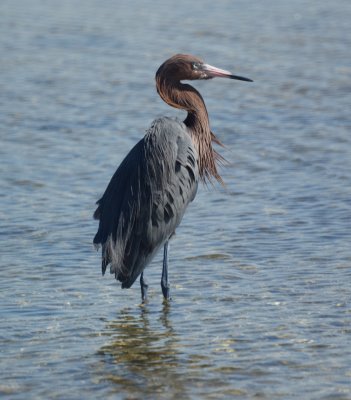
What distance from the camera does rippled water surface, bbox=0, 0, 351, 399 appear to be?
6.24m

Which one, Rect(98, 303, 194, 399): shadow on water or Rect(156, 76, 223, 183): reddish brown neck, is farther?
Rect(156, 76, 223, 183): reddish brown neck

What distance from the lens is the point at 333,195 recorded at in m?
9.94

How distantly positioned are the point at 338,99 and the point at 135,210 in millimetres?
7309

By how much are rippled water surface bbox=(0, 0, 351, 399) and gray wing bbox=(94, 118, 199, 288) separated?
415mm

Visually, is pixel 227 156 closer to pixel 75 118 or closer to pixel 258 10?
pixel 75 118

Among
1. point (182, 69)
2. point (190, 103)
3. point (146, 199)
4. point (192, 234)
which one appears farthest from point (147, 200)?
point (192, 234)

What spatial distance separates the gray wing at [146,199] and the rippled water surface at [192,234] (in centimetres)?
41

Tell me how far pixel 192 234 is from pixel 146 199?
170 cm

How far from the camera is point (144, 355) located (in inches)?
259

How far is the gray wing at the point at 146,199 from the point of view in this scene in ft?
23.8

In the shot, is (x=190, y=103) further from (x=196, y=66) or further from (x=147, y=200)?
(x=147, y=200)

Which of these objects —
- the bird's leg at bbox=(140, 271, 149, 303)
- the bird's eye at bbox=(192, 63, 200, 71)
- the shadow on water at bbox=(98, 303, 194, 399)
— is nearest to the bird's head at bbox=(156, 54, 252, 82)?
the bird's eye at bbox=(192, 63, 200, 71)

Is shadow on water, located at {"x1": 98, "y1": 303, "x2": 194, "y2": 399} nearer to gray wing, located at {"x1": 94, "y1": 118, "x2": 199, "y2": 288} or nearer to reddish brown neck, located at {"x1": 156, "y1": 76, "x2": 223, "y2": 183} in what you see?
gray wing, located at {"x1": 94, "y1": 118, "x2": 199, "y2": 288}

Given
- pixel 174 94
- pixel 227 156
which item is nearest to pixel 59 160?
pixel 227 156
